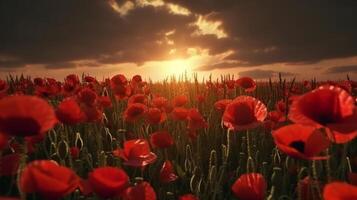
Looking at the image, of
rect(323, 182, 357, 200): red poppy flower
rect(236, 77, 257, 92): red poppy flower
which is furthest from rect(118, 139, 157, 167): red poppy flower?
rect(236, 77, 257, 92): red poppy flower

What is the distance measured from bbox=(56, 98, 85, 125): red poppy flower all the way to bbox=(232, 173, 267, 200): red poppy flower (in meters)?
1.08

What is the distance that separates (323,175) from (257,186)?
5.60ft

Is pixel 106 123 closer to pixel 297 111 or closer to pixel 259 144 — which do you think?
pixel 259 144

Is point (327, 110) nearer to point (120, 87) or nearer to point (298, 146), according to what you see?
point (298, 146)

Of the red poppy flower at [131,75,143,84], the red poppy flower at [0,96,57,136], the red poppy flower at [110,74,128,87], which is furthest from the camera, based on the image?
the red poppy flower at [131,75,143,84]

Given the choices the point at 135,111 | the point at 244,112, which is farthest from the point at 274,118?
the point at 244,112

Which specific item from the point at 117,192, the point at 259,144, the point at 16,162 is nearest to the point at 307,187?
the point at 117,192

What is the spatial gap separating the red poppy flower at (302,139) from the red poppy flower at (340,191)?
34 cm

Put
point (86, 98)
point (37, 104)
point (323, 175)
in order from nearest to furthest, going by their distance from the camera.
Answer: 1. point (37, 104)
2. point (323, 175)
3. point (86, 98)

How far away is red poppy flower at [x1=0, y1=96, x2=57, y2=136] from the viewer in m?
1.72

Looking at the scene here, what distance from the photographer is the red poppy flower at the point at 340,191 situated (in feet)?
5.39

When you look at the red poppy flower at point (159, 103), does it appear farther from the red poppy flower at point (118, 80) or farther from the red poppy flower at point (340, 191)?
the red poppy flower at point (340, 191)

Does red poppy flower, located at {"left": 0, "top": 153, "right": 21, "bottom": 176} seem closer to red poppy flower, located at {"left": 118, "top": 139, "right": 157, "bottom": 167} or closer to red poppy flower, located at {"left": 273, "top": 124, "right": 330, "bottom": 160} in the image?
red poppy flower, located at {"left": 118, "top": 139, "right": 157, "bottom": 167}

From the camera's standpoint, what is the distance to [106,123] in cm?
536
